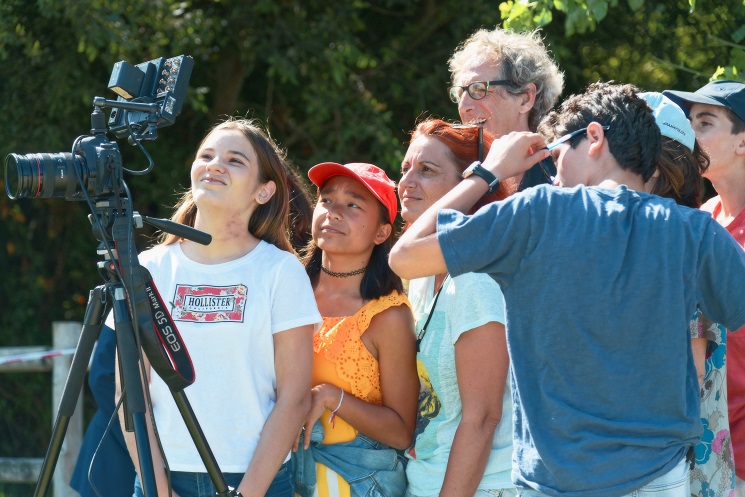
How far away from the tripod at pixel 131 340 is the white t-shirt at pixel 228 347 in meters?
0.34

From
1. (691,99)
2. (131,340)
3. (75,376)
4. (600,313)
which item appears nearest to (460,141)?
(691,99)

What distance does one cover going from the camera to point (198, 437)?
7.01 ft

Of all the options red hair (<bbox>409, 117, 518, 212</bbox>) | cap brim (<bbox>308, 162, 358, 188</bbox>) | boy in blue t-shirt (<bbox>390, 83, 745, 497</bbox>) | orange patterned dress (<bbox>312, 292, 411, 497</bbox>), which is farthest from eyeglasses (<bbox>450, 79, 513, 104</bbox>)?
boy in blue t-shirt (<bbox>390, 83, 745, 497</bbox>)

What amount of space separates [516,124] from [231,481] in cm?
162

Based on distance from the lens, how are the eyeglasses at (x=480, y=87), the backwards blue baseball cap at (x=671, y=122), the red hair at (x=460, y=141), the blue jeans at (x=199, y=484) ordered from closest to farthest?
the backwards blue baseball cap at (x=671, y=122) → the blue jeans at (x=199, y=484) → the red hair at (x=460, y=141) → the eyeglasses at (x=480, y=87)

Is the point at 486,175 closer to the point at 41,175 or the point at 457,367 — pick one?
the point at 457,367

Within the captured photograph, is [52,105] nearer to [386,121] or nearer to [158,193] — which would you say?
[158,193]

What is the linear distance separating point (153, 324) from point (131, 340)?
63mm

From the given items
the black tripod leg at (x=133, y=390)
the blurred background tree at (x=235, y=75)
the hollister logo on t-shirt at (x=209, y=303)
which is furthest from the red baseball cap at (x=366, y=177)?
the blurred background tree at (x=235, y=75)

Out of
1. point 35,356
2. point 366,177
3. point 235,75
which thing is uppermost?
point 235,75

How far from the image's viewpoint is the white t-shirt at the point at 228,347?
8.25 ft

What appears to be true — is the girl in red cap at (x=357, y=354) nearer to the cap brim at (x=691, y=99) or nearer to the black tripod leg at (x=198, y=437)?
the black tripod leg at (x=198, y=437)

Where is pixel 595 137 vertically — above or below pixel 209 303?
above

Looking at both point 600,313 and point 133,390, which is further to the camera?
point 133,390
